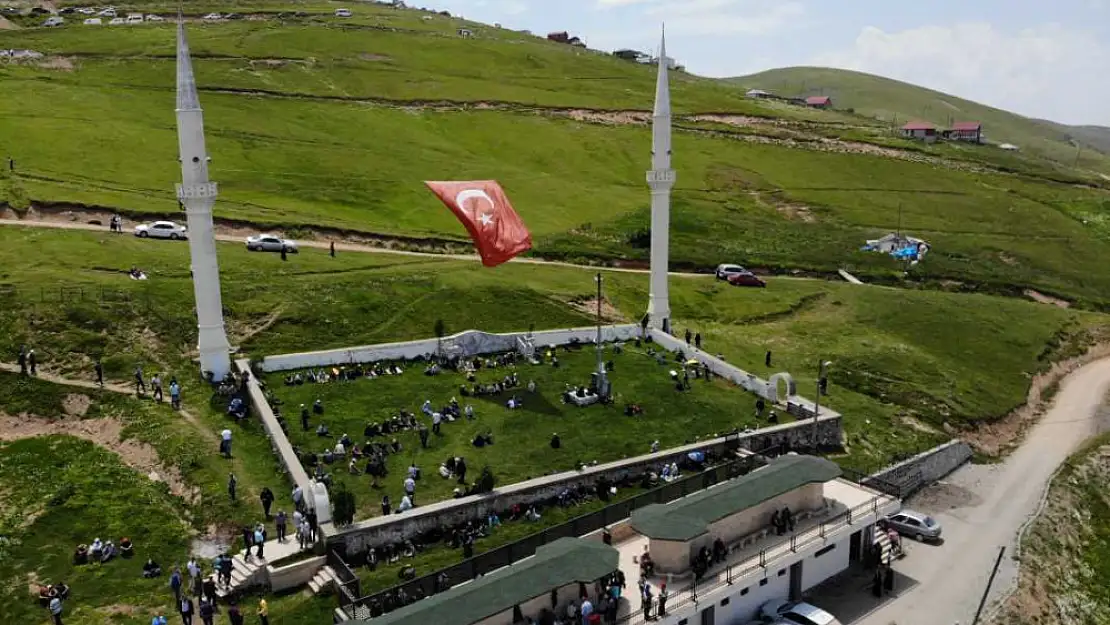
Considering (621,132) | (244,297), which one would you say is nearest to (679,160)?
(621,132)

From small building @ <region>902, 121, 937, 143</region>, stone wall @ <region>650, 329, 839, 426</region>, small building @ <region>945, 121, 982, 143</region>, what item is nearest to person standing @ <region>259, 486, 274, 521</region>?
stone wall @ <region>650, 329, 839, 426</region>

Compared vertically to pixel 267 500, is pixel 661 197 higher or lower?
higher

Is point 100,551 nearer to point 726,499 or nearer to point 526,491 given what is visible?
point 526,491

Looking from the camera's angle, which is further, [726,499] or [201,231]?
[201,231]

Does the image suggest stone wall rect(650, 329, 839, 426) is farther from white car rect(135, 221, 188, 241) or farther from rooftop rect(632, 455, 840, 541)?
white car rect(135, 221, 188, 241)

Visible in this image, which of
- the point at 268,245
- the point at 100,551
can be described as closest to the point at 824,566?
the point at 100,551
